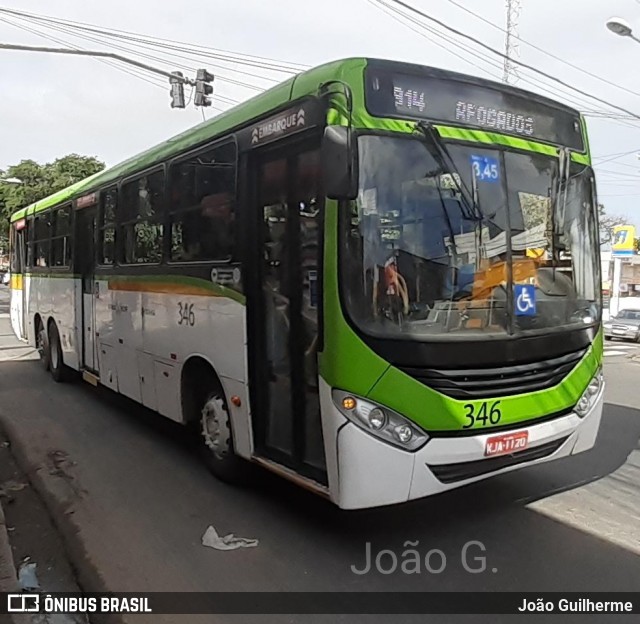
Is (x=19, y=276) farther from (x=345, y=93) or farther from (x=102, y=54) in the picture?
(x=345, y=93)

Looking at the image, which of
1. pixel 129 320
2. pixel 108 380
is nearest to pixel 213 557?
pixel 129 320

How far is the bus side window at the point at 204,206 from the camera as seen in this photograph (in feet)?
17.9

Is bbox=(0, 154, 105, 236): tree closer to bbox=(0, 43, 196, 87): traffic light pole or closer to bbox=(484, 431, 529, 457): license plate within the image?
bbox=(0, 43, 196, 87): traffic light pole

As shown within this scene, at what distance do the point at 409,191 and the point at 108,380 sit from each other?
5.80 meters

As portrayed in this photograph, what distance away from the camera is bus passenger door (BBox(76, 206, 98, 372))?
921cm

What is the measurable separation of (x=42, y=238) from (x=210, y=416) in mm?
7503

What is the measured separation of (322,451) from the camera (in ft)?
14.6

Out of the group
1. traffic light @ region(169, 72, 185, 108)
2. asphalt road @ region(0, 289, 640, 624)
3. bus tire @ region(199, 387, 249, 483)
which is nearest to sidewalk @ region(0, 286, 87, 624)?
asphalt road @ region(0, 289, 640, 624)

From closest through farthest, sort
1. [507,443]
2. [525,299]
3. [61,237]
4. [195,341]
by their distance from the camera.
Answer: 1. [507,443]
2. [525,299]
3. [195,341]
4. [61,237]

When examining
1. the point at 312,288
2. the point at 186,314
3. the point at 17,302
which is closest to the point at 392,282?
the point at 312,288

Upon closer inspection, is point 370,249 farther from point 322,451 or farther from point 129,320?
point 129,320

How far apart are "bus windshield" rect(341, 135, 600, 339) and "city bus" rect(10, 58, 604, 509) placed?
1 centimetres

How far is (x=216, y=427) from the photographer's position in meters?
5.88

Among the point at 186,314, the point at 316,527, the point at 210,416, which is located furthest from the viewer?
the point at 186,314
